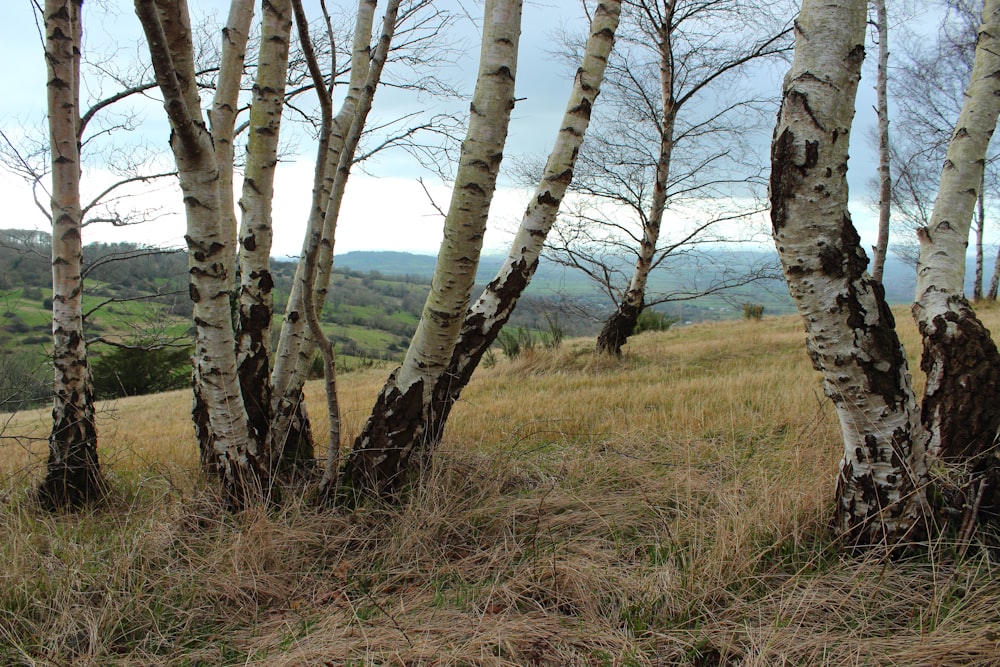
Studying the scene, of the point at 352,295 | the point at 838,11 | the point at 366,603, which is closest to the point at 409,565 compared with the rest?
the point at 366,603

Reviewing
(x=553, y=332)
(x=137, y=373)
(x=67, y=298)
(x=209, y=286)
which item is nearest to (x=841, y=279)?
(x=209, y=286)

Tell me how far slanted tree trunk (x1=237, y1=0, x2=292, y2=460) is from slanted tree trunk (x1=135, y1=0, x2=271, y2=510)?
0.18 metres

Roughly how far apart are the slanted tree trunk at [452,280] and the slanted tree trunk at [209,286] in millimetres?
508

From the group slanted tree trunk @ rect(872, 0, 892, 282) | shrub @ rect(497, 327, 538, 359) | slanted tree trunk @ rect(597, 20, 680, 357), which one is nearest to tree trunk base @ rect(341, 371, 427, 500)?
slanted tree trunk @ rect(597, 20, 680, 357)

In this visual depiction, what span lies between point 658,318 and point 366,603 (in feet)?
49.2

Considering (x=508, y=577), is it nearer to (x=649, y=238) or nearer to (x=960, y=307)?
(x=960, y=307)

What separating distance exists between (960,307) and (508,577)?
8.11 ft

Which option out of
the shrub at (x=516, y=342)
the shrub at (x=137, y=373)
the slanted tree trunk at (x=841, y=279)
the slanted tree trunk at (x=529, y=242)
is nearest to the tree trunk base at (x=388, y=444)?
the slanted tree trunk at (x=529, y=242)

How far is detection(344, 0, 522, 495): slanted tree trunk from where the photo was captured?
2.38m

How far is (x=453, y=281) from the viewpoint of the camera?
98.3 inches

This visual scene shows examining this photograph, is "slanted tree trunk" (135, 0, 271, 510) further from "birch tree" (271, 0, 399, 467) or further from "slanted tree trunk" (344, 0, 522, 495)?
"slanted tree trunk" (344, 0, 522, 495)

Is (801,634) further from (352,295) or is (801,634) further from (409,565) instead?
(352,295)

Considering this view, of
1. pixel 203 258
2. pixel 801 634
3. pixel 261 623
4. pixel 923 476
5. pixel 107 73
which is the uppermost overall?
pixel 107 73

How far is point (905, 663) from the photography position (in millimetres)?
1452
